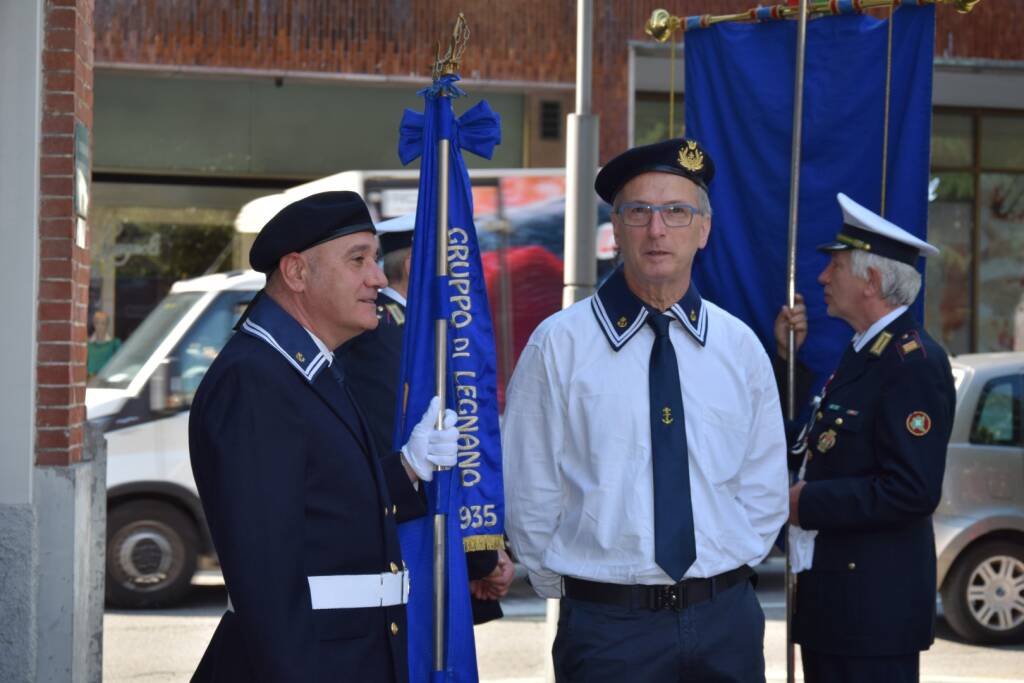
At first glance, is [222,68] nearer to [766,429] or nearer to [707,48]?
[707,48]

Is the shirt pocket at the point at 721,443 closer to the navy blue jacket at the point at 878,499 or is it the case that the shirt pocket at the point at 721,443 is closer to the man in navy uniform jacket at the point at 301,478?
the navy blue jacket at the point at 878,499

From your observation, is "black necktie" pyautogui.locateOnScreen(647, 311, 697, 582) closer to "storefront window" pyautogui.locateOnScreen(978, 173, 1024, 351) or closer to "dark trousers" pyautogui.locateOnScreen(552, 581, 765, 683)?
"dark trousers" pyautogui.locateOnScreen(552, 581, 765, 683)

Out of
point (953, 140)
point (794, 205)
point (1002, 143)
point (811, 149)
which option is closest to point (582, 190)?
point (811, 149)

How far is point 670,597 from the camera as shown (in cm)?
Result: 394

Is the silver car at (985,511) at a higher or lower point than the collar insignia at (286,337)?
lower

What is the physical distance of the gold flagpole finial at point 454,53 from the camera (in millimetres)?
4250

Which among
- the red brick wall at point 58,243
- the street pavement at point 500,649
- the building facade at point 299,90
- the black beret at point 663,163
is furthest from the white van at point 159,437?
the black beret at point 663,163

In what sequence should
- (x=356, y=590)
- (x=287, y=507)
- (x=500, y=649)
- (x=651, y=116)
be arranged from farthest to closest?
1. (x=651, y=116)
2. (x=500, y=649)
3. (x=356, y=590)
4. (x=287, y=507)

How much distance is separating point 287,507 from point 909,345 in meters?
2.43

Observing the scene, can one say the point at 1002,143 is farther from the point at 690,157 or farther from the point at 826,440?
the point at 690,157

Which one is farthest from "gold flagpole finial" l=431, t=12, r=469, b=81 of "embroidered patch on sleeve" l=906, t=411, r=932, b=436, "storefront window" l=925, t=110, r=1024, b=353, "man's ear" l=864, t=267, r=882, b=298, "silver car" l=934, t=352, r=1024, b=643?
"storefront window" l=925, t=110, r=1024, b=353

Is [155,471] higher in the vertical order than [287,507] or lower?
lower

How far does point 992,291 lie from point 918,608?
581 inches

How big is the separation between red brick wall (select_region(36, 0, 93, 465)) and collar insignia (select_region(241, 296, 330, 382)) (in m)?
2.93
